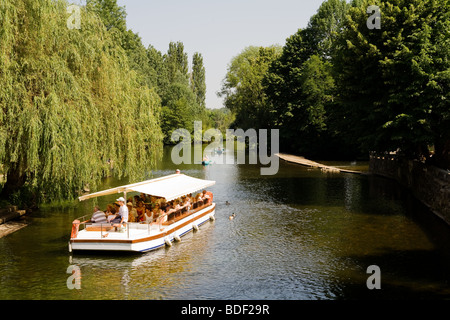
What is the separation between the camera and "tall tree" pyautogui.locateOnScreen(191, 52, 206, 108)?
148875 millimetres

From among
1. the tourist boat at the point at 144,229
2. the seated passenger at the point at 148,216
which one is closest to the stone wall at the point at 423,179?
the tourist boat at the point at 144,229

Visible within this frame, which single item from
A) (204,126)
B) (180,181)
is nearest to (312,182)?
(180,181)

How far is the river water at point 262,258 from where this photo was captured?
15.2m

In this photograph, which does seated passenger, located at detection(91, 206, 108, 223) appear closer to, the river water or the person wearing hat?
the person wearing hat

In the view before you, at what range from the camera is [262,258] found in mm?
19062

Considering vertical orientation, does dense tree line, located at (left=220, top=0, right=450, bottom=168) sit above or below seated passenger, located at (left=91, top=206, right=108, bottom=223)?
above

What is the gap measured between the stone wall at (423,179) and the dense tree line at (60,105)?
18565mm

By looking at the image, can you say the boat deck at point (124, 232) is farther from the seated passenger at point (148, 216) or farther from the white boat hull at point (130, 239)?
the seated passenger at point (148, 216)

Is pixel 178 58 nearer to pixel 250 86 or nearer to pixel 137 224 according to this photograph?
pixel 250 86

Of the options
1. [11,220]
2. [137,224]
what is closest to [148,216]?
[137,224]

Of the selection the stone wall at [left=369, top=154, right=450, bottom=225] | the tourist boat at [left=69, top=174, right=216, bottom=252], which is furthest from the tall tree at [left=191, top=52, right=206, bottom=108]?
the tourist boat at [left=69, top=174, right=216, bottom=252]

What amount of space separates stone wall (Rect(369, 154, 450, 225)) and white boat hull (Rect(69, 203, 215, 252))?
15706 millimetres

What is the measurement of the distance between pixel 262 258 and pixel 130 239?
18.9 feet

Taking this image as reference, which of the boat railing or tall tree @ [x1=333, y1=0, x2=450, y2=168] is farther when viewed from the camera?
tall tree @ [x1=333, y1=0, x2=450, y2=168]
